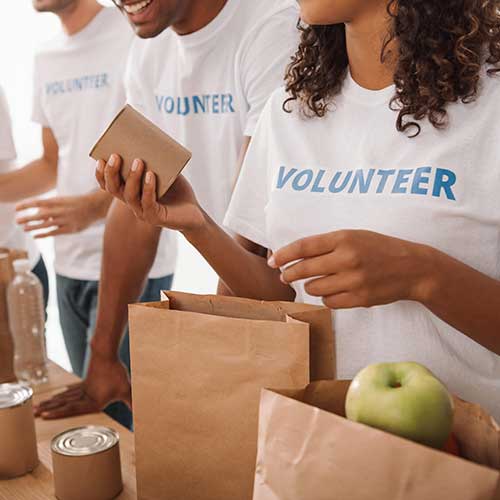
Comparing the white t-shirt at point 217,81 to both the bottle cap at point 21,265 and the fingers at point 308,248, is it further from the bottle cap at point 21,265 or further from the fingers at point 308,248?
the fingers at point 308,248

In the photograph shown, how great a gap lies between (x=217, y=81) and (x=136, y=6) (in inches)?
9.4

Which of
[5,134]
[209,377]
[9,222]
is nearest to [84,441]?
[209,377]

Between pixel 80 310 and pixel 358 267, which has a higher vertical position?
pixel 358 267

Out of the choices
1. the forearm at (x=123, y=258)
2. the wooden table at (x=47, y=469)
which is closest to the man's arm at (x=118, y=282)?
the forearm at (x=123, y=258)

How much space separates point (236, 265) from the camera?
1.19 meters

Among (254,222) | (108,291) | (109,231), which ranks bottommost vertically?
(108,291)

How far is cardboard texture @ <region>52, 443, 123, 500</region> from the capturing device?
37.6 inches

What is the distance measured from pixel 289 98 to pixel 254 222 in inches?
8.5

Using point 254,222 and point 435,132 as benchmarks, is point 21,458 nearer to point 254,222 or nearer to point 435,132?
point 254,222

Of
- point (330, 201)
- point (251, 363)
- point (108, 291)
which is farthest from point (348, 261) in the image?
point (108, 291)

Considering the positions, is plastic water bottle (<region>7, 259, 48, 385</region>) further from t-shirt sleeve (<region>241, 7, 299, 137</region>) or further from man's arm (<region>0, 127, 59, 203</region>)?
man's arm (<region>0, 127, 59, 203</region>)

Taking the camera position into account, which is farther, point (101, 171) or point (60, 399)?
point (60, 399)

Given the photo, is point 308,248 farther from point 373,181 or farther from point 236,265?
point 236,265

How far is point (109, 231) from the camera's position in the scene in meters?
1.65
